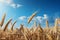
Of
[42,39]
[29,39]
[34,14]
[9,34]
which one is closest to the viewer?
[29,39]

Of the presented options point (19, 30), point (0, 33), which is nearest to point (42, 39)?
point (19, 30)

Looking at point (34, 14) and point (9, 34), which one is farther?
point (34, 14)

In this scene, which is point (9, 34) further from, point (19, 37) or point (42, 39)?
point (42, 39)

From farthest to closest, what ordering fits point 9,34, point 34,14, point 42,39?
point 34,14 → point 9,34 → point 42,39

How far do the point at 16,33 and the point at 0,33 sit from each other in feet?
0.72

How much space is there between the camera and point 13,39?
2363mm

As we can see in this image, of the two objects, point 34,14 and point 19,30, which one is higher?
point 34,14

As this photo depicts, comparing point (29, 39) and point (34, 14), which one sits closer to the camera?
point (29, 39)

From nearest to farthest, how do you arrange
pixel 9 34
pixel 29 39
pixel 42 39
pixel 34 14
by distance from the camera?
pixel 29 39, pixel 42 39, pixel 9 34, pixel 34 14

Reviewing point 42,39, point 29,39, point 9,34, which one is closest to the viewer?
point 29,39

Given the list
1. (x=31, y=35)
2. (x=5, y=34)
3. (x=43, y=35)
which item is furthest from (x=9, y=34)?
(x=43, y=35)

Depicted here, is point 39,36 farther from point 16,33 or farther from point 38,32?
point 16,33

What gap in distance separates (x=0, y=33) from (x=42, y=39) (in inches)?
23.4

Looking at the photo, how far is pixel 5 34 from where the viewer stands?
7.91 ft
